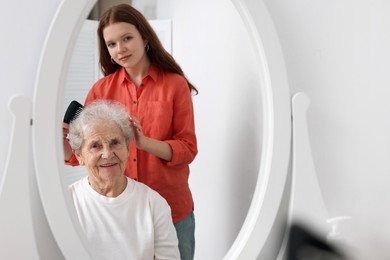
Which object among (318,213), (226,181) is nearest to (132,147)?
(226,181)

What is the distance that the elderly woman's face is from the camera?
0.69 m

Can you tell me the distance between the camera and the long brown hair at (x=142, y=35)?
2.28 feet

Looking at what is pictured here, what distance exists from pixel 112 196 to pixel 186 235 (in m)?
0.12

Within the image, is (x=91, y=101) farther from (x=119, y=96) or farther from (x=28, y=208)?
(x=28, y=208)

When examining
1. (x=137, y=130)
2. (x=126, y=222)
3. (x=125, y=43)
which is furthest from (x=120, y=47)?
(x=126, y=222)

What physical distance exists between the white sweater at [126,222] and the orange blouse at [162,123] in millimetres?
18

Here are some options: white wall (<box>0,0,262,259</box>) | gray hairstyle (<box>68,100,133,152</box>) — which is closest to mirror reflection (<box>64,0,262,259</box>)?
white wall (<box>0,0,262,259</box>)

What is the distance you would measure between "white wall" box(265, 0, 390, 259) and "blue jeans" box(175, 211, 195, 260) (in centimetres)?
24

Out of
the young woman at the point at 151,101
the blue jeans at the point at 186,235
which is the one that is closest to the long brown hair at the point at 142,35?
the young woman at the point at 151,101

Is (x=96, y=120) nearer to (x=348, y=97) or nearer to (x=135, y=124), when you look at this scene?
(x=135, y=124)

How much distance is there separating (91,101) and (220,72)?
0.61ft

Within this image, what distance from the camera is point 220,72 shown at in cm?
75

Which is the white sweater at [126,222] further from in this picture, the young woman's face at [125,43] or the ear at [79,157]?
the young woman's face at [125,43]

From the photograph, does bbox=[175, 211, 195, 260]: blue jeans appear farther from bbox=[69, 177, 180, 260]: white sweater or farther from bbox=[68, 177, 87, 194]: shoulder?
bbox=[68, 177, 87, 194]: shoulder
